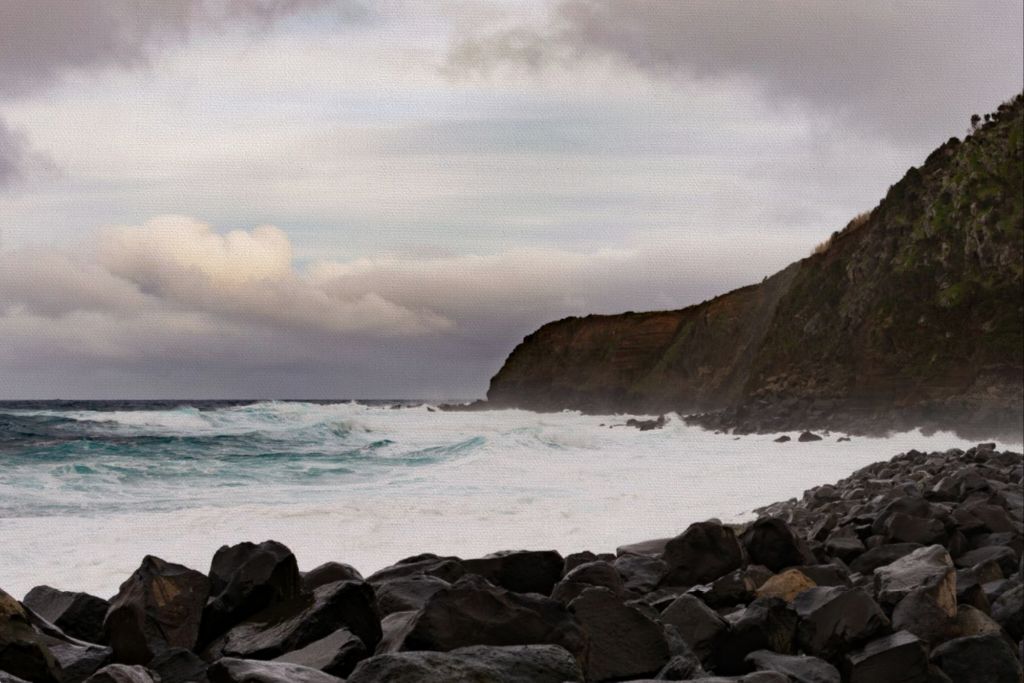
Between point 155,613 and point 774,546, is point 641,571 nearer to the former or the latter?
point 774,546

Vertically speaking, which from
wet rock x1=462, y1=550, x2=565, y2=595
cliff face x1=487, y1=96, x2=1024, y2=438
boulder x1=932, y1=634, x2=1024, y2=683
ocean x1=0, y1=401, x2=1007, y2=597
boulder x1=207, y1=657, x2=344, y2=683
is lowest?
ocean x1=0, y1=401, x2=1007, y2=597

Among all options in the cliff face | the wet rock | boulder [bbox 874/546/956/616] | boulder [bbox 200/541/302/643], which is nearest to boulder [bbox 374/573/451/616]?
boulder [bbox 200/541/302/643]

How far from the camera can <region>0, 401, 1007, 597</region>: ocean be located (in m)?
10.8

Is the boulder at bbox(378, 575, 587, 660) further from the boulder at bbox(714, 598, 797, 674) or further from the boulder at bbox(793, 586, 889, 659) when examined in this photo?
the boulder at bbox(793, 586, 889, 659)

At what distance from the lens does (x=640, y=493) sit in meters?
14.8

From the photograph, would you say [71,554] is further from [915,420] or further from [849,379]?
[849,379]

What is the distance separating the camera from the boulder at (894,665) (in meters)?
4.18

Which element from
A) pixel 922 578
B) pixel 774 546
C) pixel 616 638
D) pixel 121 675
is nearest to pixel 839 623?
pixel 922 578

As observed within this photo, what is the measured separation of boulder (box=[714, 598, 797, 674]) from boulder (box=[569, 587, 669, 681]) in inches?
19.6

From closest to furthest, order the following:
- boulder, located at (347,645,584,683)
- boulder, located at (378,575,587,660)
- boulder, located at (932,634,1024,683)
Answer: boulder, located at (347,645,584,683) < boulder, located at (378,575,587,660) < boulder, located at (932,634,1024,683)

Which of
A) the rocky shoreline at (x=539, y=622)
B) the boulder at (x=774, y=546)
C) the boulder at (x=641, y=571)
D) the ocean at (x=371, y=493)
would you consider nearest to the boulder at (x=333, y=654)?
the rocky shoreline at (x=539, y=622)

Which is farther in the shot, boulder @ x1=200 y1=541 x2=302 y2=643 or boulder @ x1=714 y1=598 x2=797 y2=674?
boulder @ x1=200 y1=541 x2=302 y2=643

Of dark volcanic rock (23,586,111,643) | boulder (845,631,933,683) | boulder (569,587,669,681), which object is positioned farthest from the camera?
dark volcanic rock (23,586,111,643)

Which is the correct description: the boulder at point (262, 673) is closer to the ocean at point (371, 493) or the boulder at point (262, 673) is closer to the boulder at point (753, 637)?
the boulder at point (753, 637)
